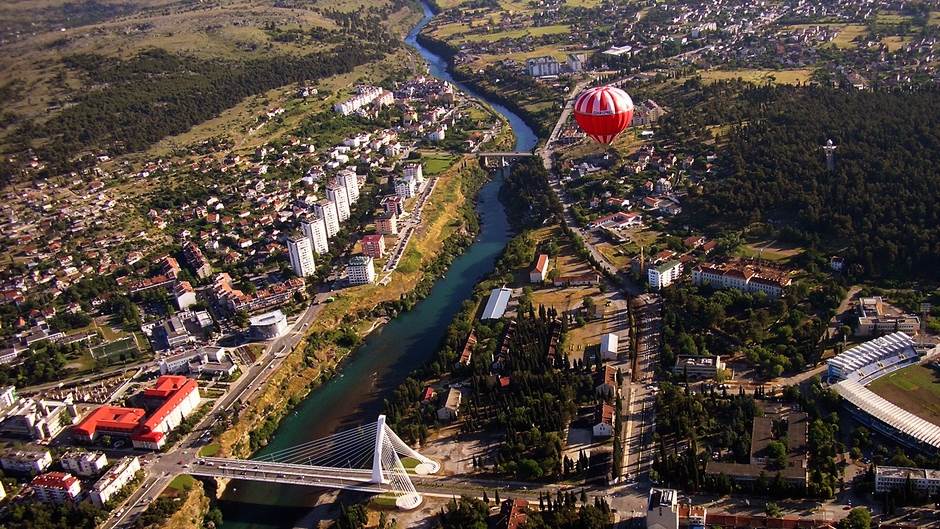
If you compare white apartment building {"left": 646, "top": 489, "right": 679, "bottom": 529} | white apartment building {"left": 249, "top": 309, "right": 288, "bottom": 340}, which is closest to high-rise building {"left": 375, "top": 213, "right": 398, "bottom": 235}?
white apartment building {"left": 249, "top": 309, "right": 288, "bottom": 340}

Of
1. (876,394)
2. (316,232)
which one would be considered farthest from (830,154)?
(316,232)

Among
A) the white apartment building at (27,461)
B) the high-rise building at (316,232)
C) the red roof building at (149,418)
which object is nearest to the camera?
the white apartment building at (27,461)

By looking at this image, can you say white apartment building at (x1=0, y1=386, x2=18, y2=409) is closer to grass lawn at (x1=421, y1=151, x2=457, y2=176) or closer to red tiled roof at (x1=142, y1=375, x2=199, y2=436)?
red tiled roof at (x1=142, y1=375, x2=199, y2=436)

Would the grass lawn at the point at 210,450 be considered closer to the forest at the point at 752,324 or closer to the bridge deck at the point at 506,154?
the forest at the point at 752,324

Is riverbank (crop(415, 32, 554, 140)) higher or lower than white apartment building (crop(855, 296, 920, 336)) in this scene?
higher

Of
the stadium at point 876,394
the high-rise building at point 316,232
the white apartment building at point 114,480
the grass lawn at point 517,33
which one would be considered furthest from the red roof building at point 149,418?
the grass lawn at point 517,33

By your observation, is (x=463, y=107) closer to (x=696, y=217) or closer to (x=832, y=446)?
(x=696, y=217)

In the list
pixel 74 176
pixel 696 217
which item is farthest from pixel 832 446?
pixel 74 176
